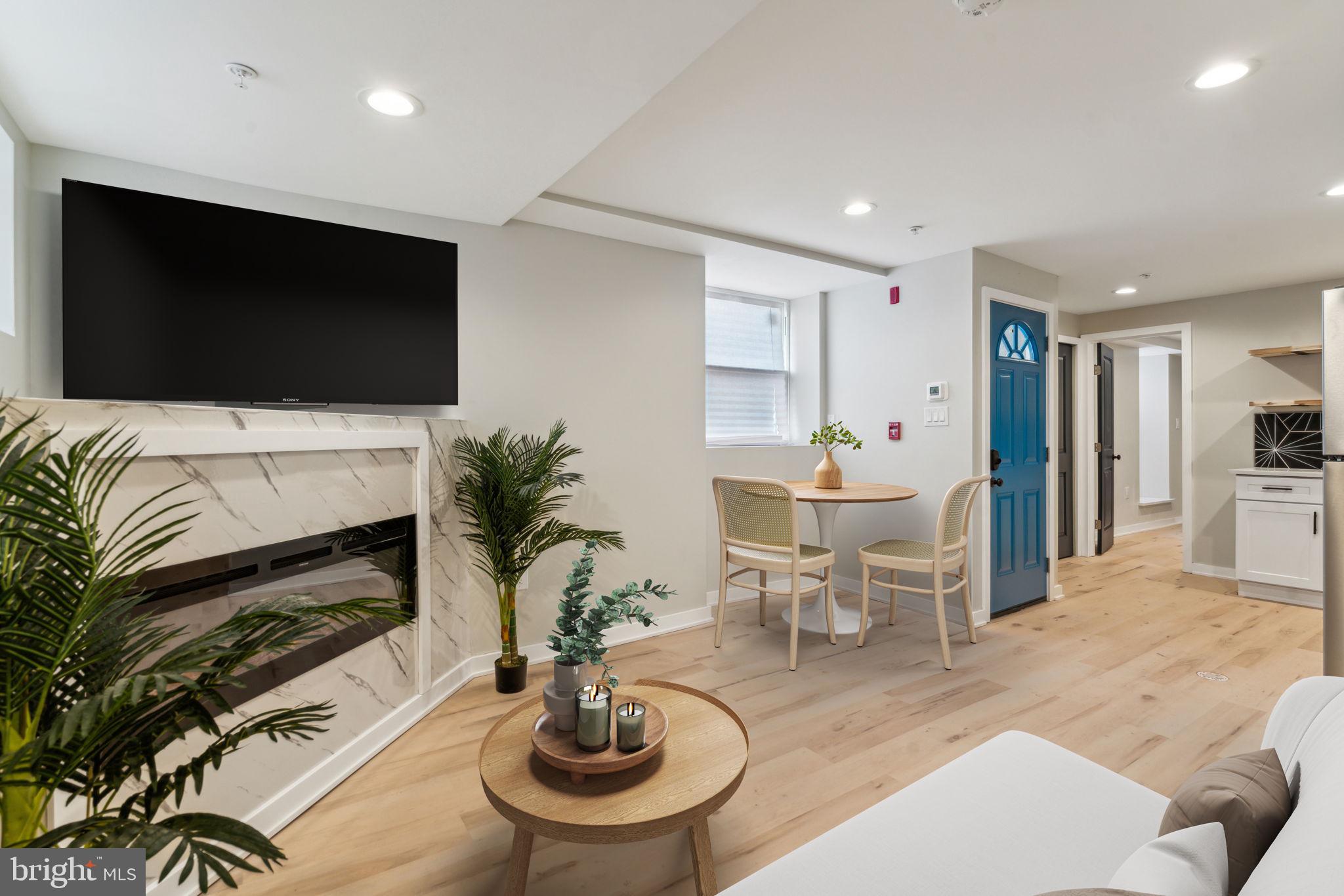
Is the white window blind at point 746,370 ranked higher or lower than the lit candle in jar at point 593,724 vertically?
higher

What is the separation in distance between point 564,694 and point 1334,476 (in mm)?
2683

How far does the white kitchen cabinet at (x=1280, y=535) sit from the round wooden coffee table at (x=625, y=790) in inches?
196

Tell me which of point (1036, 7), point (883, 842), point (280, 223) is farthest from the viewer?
point (280, 223)

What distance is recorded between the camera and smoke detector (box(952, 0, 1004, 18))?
5.26 ft

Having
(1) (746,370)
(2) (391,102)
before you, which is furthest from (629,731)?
(1) (746,370)

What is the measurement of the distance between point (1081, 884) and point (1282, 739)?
1.46 ft

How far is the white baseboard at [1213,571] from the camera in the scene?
16.2 feet

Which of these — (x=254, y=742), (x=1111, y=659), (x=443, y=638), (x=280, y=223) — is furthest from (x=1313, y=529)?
(x=280, y=223)

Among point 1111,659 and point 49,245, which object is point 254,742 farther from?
point 1111,659

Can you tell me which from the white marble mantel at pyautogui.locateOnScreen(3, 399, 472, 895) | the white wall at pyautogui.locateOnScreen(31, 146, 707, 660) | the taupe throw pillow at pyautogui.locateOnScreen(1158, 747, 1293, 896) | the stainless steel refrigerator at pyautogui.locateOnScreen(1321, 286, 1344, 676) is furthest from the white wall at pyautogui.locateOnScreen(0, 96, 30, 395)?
the stainless steel refrigerator at pyautogui.locateOnScreen(1321, 286, 1344, 676)

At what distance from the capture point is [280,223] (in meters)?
2.42

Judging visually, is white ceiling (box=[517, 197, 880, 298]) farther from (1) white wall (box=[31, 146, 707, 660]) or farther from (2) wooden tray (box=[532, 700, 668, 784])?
(2) wooden tray (box=[532, 700, 668, 784])

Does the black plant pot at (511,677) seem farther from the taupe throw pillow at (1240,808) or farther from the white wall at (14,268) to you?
the taupe throw pillow at (1240,808)

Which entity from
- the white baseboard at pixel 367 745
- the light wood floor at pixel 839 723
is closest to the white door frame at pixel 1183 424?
the light wood floor at pixel 839 723
